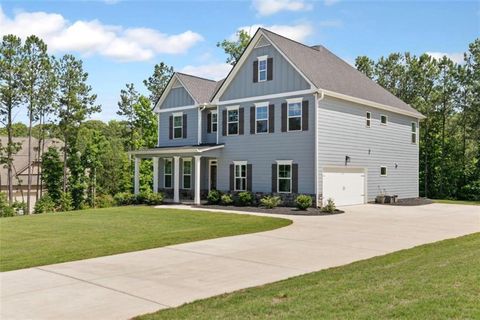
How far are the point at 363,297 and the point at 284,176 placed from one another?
52.7ft

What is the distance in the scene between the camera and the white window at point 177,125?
27219mm

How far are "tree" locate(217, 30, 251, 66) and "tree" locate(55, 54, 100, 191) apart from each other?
1242 centimetres

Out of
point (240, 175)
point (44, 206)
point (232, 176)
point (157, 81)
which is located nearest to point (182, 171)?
point (232, 176)

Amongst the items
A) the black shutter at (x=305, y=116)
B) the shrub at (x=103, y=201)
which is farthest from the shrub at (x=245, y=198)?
the shrub at (x=103, y=201)

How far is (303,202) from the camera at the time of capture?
63.9 ft

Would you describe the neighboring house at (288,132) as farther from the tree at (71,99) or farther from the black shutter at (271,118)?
the tree at (71,99)

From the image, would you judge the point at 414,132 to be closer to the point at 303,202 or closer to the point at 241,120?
the point at 241,120

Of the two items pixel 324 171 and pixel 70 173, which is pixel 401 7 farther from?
pixel 70 173

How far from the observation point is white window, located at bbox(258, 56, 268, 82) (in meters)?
22.5

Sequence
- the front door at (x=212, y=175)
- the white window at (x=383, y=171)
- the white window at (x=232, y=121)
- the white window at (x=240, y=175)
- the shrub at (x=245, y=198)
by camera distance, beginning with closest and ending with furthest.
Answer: the shrub at (x=245, y=198) < the white window at (x=240, y=175) < the white window at (x=232, y=121) < the white window at (x=383, y=171) < the front door at (x=212, y=175)

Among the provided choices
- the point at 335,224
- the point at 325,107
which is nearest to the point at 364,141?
the point at 325,107

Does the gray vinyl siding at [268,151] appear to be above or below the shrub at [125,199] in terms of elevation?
above

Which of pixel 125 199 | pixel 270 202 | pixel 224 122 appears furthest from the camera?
pixel 125 199

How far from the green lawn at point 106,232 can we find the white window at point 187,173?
7.57 meters
